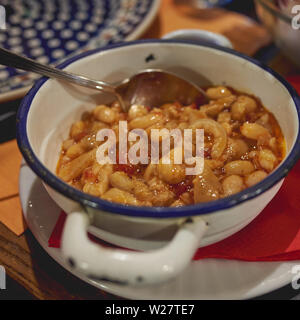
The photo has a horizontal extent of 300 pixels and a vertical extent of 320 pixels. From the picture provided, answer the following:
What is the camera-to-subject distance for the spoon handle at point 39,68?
0.96 m

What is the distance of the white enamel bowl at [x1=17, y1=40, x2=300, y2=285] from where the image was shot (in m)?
0.63

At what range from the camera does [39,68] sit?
3.22 ft

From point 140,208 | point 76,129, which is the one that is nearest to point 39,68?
point 76,129

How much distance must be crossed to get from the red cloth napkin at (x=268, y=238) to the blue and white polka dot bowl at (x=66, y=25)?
832mm

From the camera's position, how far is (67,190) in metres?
0.71

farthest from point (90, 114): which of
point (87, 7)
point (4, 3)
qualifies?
point (4, 3)

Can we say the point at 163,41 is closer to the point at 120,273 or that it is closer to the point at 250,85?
the point at 250,85

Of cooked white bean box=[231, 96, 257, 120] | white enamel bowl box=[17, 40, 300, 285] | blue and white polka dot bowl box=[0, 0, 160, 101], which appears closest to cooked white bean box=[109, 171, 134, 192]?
white enamel bowl box=[17, 40, 300, 285]

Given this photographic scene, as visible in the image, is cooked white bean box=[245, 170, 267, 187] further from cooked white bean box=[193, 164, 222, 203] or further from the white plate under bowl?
the white plate under bowl

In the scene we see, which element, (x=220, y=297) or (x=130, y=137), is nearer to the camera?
(x=220, y=297)

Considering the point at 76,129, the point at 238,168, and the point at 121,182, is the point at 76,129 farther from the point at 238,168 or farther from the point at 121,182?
the point at 238,168

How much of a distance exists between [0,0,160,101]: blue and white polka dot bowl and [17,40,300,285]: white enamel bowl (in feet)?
1.22

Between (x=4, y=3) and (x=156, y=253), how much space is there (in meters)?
1.56

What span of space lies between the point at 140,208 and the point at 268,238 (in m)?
0.35
